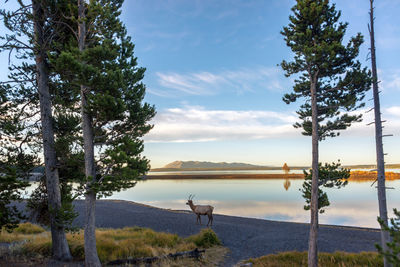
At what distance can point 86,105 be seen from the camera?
969 centimetres

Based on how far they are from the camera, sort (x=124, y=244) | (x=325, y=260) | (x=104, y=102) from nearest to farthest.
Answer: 1. (x=104, y=102)
2. (x=325, y=260)
3. (x=124, y=244)

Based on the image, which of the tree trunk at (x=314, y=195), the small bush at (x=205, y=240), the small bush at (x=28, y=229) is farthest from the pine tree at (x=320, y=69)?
the small bush at (x=28, y=229)

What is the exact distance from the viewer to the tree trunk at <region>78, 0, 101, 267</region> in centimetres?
952

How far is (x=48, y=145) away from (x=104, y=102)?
389cm

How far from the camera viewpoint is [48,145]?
1054 centimetres

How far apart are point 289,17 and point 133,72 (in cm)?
819

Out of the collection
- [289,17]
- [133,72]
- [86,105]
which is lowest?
[86,105]

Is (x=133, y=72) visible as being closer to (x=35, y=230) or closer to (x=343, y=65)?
(x=343, y=65)

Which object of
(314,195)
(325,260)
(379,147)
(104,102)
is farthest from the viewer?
(325,260)

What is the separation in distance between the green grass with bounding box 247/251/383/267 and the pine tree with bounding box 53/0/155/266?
7301mm

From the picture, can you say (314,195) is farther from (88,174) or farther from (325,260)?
(88,174)

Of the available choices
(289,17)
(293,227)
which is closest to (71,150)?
(289,17)

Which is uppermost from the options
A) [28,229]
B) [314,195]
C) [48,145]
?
[48,145]

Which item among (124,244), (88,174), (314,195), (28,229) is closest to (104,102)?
(88,174)
